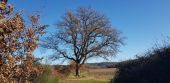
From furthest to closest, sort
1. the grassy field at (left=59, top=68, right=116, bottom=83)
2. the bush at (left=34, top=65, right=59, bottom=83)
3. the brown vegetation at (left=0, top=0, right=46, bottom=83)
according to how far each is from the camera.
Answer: the grassy field at (left=59, top=68, right=116, bottom=83)
the bush at (left=34, top=65, right=59, bottom=83)
the brown vegetation at (left=0, top=0, right=46, bottom=83)

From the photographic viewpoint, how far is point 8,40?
10.2 meters

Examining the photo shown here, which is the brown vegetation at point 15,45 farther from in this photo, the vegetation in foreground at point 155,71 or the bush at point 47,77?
the bush at point 47,77

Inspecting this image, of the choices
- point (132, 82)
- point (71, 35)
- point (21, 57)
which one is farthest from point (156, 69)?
point (71, 35)

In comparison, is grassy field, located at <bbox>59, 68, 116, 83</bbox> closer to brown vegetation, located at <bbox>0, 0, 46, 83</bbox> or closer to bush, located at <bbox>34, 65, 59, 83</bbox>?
bush, located at <bbox>34, 65, 59, 83</bbox>

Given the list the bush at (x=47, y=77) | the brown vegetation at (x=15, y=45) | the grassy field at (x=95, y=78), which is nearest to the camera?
the brown vegetation at (x=15, y=45)

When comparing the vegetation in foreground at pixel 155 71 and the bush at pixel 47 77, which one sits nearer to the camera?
the vegetation in foreground at pixel 155 71

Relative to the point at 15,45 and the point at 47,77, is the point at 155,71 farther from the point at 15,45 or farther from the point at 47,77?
the point at 47,77

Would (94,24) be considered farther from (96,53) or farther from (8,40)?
(8,40)

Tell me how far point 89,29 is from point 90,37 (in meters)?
1.49

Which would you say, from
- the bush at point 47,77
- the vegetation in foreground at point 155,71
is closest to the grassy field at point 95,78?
the bush at point 47,77

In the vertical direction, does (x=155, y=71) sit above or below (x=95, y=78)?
below

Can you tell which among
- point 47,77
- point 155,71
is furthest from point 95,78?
point 155,71

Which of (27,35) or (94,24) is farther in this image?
(94,24)

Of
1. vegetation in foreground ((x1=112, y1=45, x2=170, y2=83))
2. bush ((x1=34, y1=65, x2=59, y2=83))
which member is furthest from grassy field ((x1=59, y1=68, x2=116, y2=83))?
vegetation in foreground ((x1=112, y1=45, x2=170, y2=83))
